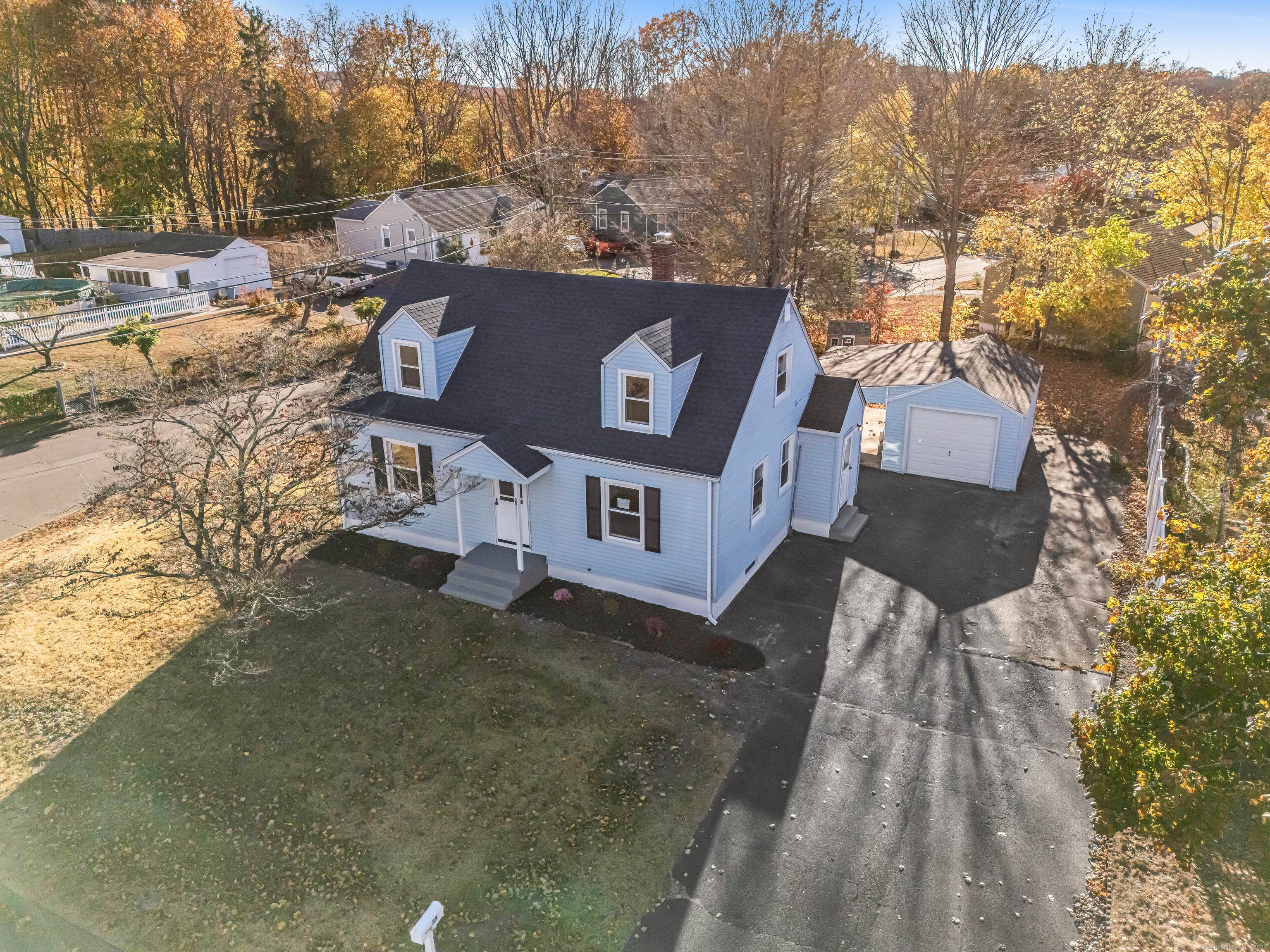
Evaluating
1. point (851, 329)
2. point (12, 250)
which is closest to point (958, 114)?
point (851, 329)

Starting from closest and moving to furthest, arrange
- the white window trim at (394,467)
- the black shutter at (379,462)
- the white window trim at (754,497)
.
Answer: the white window trim at (754,497) → the white window trim at (394,467) → the black shutter at (379,462)

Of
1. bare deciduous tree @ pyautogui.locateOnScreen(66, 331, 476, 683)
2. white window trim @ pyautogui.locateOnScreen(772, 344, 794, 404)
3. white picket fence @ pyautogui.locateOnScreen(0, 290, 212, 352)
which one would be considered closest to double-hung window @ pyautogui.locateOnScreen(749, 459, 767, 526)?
white window trim @ pyautogui.locateOnScreen(772, 344, 794, 404)

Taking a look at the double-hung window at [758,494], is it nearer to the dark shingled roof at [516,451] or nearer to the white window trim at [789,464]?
the white window trim at [789,464]

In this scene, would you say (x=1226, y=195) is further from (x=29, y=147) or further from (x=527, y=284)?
(x=29, y=147)

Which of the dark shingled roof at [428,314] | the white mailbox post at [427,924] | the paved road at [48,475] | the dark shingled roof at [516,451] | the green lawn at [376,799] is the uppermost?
the dark shingled roof at [428,314]

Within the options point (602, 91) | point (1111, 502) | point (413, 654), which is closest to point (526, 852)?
point (413, 654)

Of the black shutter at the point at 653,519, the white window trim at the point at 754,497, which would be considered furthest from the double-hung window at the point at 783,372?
the black shutter at the point at 653,519

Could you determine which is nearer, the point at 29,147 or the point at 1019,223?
the point at 1019,223
